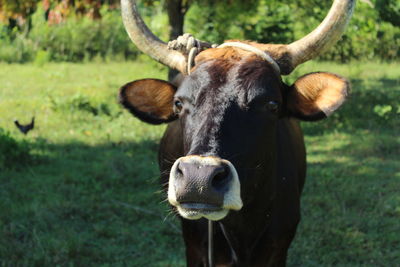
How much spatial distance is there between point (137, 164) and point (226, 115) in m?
4.40

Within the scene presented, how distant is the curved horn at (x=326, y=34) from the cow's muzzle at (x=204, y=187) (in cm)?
94

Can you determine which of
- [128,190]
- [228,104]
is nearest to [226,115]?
[228,104]

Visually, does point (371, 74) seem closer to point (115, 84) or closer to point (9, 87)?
point (115, 84)

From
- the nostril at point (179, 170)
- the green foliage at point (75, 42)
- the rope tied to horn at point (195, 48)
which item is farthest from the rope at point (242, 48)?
the green foliage at point (75, 42)

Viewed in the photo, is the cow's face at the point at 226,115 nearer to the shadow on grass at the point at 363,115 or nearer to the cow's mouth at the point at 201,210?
the cow's mouth at the point at 201,210

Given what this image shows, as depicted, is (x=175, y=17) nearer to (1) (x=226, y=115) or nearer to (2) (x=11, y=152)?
(2) (x=11, y=152)

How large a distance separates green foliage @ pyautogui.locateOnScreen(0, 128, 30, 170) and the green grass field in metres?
0.01

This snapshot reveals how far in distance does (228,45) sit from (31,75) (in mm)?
10590

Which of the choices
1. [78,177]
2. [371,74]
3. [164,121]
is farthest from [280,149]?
[371,74]

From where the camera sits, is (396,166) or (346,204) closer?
(346,204)

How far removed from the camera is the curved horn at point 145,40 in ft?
12.0

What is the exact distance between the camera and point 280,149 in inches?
Result: 154

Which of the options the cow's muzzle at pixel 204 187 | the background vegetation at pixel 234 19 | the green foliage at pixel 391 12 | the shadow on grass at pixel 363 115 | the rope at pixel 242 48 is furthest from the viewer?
the shadow on grass at pixel 363 115

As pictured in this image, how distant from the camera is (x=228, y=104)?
3.12 metres
